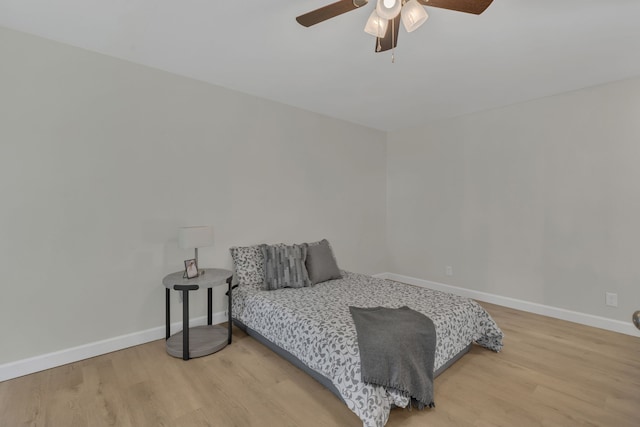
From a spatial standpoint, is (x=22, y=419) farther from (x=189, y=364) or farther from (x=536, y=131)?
(x=536, y=131)

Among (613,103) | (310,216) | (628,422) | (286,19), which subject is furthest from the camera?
(310,216)

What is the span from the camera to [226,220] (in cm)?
319

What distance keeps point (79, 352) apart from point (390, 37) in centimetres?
327

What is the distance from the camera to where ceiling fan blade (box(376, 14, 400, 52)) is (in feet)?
5.74

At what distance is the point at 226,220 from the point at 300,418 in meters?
2.02

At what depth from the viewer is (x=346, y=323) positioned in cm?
210

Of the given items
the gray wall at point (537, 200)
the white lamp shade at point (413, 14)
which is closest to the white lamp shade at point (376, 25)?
the white lamp shade at point (413, 14)

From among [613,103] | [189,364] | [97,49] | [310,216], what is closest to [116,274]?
[189,364]

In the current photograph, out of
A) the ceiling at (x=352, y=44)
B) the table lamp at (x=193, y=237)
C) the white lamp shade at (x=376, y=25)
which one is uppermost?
the ceiling at (x=352, y=44)

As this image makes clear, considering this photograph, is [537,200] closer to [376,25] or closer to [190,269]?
[376,25]

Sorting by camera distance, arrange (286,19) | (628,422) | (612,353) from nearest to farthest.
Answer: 1. (628,422)
2. (286,19)
3. (612,353)

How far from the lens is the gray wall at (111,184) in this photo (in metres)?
2.21

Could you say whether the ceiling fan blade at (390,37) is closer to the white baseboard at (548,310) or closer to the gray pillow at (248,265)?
the gray pillow at (248,265)

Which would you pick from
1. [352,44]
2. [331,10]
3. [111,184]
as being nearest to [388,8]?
[331,10]
